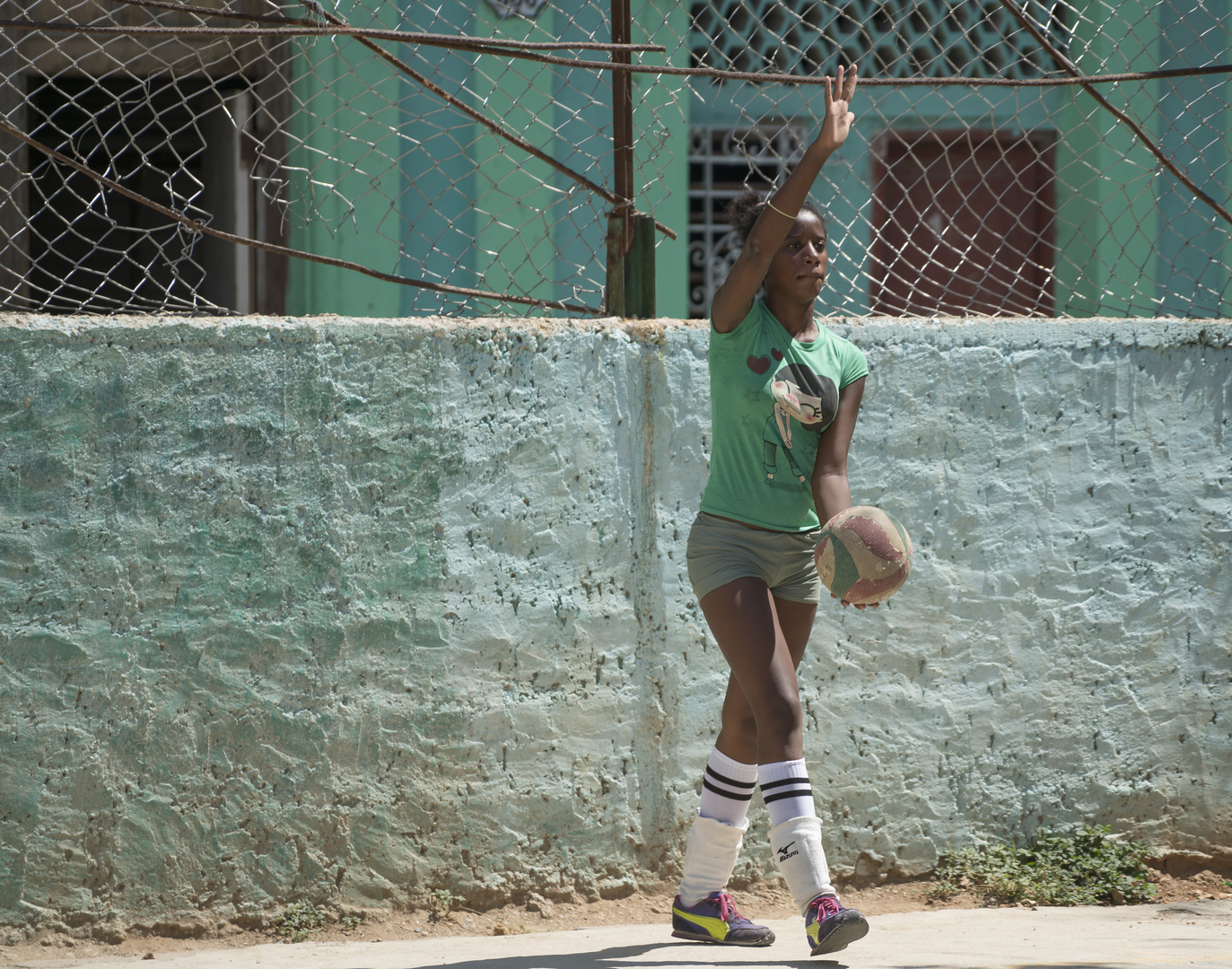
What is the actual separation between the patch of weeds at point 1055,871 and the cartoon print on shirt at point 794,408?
1.49 m

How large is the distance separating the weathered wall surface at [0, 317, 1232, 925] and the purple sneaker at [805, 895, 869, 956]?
834 millimetres

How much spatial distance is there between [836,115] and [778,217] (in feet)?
0.95

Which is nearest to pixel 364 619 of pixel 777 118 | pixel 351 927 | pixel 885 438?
pixel 351 927

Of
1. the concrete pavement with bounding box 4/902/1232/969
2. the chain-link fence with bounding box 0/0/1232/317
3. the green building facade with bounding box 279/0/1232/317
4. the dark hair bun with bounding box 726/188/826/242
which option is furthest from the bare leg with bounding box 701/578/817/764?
the green building facade with bounding box 279/0/1232/317

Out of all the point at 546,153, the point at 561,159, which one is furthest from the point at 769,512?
the point at 561,159

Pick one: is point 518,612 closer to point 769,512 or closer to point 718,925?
point 769,512

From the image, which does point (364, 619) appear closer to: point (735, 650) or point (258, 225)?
point (735, 650)

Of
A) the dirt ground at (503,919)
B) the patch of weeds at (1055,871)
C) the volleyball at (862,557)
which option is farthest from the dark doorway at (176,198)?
the patch of weeds at (1055,871)

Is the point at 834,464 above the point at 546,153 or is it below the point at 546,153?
below

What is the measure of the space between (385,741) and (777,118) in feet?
16.7

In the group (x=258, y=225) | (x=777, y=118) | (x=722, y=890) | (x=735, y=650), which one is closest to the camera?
(x=735, y=650)

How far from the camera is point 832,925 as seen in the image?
278 cm

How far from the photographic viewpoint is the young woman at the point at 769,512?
290cm

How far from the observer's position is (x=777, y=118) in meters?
7.27
